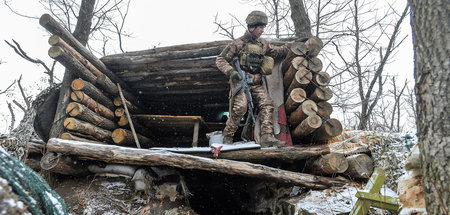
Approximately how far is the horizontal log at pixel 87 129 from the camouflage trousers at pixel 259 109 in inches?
109

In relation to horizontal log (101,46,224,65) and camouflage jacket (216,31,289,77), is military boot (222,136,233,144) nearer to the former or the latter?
camouflage jacket (216,31,289,77)

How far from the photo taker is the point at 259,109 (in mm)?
5387

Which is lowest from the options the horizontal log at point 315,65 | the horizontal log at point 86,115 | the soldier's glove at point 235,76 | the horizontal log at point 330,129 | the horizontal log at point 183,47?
the horizontal log at point 330,129

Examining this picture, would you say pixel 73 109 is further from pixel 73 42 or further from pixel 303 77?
pixel 303 77

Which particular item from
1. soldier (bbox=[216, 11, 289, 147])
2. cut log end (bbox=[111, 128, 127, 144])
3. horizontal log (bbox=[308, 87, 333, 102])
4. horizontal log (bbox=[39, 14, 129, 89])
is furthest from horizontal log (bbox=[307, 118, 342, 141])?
horizontal log (bbox=[39, 14, 129, 89])

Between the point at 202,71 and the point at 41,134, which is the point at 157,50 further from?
the point at 41,134

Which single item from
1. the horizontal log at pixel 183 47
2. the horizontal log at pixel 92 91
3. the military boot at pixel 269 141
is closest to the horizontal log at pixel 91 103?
the horizontal log at pixel 92 91

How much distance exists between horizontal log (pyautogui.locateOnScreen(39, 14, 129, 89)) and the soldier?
107 inches

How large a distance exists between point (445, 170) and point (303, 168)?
3044 millimetres

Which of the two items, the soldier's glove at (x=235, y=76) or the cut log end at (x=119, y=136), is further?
the cut log end at (x=119, y=136)

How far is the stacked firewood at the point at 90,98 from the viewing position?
203 inches

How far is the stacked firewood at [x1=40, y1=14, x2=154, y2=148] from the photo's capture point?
5.16 m

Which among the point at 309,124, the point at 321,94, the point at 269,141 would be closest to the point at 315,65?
the point at 321,94

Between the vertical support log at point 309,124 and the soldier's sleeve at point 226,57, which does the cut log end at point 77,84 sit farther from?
the vertical support log at point 309,124
